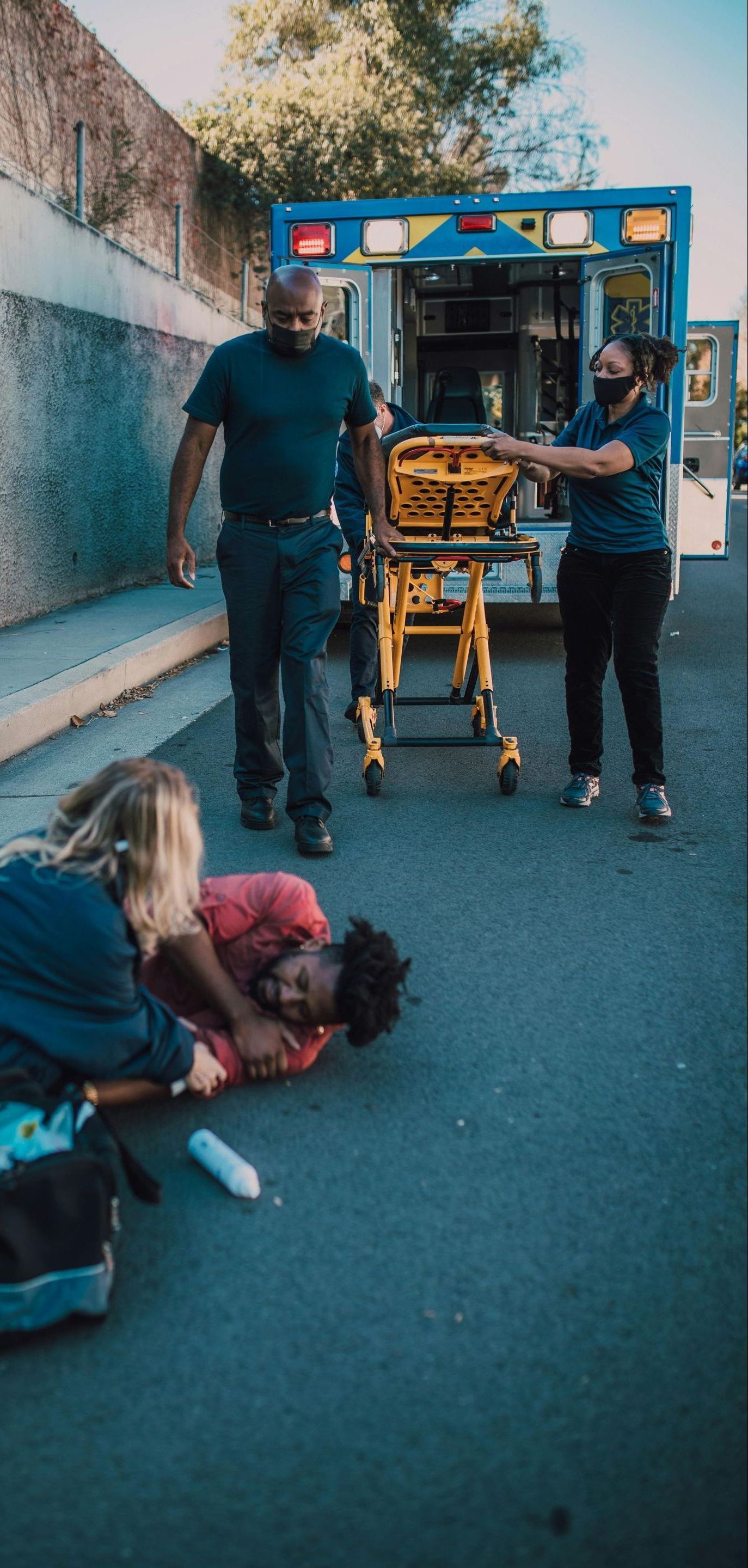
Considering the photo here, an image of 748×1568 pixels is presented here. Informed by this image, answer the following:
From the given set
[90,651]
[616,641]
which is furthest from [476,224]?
[616,641]

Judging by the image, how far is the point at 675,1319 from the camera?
8.16ft

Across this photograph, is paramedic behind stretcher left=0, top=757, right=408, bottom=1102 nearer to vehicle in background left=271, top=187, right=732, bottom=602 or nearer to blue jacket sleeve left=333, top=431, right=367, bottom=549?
blue jacket sleeve left=333, top=431, right=367, bottom=549

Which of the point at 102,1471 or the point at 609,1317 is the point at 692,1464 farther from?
the point at 102,1471

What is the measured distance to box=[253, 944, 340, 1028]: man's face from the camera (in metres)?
3.28

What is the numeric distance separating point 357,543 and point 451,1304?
5345 millimetres

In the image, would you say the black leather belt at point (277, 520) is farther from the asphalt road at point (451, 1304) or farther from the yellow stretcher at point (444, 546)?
the asphalt road at point (451, 1304)

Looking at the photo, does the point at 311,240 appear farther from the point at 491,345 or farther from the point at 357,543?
the point at 491,345

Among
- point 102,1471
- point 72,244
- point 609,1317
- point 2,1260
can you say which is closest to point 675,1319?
point 609,1317

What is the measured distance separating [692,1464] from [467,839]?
345 centimetres

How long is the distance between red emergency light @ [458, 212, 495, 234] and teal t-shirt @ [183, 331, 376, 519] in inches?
191

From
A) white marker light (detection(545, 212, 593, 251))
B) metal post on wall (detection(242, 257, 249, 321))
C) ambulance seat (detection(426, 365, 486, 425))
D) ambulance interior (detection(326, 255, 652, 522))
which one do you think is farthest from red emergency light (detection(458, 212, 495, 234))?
metal post on wall (detection(242, 257, 249, 321))

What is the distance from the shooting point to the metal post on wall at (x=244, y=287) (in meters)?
20.3

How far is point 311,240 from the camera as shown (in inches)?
387

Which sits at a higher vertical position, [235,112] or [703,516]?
[235,112]
